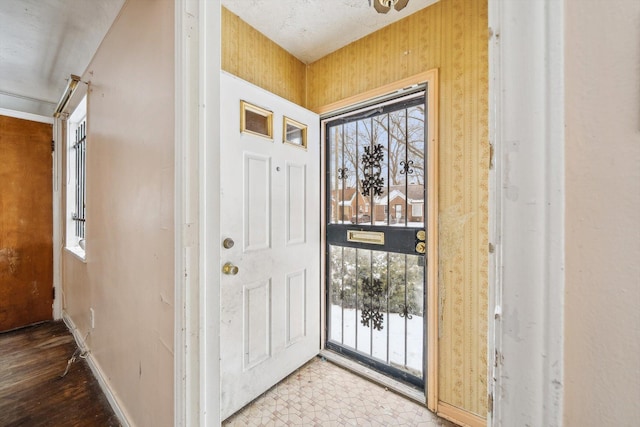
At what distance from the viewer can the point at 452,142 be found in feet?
5.09

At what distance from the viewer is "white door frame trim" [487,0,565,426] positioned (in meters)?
0.37

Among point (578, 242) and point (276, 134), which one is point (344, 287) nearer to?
point (276, 134)

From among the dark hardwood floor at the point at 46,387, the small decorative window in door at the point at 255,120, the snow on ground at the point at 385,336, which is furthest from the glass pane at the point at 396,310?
the dark hardwood floor at the point at 46,387

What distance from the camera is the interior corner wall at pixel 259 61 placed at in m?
1.71

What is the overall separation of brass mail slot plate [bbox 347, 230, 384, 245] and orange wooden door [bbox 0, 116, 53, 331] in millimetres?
3160

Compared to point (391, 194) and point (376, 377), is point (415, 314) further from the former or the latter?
point (391, 194)

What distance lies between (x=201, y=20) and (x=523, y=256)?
119 centimetres

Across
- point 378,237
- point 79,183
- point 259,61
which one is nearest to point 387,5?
point 259,61

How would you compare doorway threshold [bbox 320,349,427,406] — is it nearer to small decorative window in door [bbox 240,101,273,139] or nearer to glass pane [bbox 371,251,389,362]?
glass pane [bbox 371,251,389,362]

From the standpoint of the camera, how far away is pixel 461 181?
1.53 meters

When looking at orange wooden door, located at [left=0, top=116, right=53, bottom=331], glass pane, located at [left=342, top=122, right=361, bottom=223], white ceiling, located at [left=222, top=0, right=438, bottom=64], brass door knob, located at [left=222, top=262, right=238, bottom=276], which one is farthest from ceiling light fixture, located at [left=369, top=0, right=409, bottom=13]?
orange wooden door, located at [left=0, top=116, right=53, bottom=331]

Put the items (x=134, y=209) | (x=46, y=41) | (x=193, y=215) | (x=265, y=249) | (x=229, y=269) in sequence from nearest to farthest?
(x=193, y=215)
(x=134, y=209)
(x=229, y=269)
(x=265, y=249)
(x=46, y=41)

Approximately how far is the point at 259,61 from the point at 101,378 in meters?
2.42

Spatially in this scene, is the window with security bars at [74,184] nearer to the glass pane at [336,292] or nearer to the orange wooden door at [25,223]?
the orange wooden door at [25,223]
